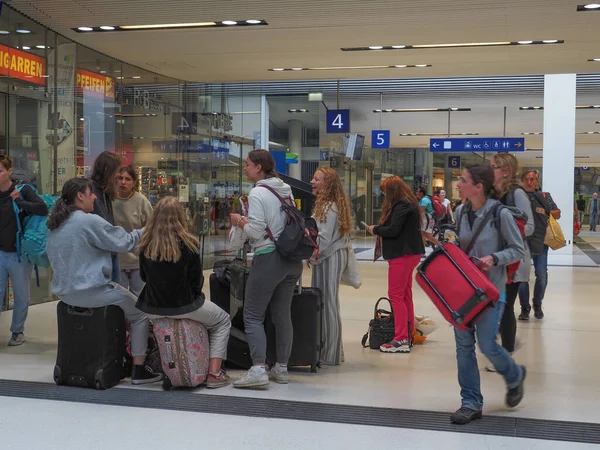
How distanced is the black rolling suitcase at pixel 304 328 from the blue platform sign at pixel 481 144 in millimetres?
17167

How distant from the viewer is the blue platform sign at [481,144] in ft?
71.4

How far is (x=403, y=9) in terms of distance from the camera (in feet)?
25.1

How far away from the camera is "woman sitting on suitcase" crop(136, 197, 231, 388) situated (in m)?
4.71

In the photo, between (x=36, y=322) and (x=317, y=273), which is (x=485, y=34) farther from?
(x=36, y=322)

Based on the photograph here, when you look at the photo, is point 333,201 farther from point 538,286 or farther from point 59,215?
point 538,286

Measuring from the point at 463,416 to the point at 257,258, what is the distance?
1609 millimetres

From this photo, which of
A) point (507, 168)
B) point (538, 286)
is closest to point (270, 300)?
point (507, 168)

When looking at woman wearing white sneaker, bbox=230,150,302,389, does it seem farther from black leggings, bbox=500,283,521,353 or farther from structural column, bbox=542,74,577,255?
structural column, bbox=542,74,577,255

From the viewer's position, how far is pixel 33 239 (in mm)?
6059

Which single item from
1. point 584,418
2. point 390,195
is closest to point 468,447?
point 584,418

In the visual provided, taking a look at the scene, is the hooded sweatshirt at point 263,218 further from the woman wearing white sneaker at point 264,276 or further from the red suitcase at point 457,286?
the red suitcase at point 457,286

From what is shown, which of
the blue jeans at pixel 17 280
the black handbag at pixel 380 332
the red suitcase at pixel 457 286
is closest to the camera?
the red suitcase at pixel 457 286

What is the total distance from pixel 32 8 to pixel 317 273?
4226mm

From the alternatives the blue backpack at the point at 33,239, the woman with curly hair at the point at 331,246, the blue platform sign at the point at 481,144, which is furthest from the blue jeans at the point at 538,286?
the blue platform sign at the point at 481,144
